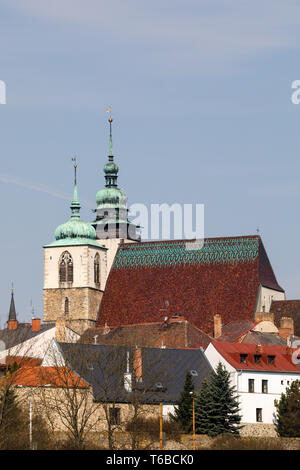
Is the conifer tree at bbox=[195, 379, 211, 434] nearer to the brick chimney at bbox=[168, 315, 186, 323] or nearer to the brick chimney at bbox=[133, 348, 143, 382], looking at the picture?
the brick chimney at bbox=[133, 348, 143, 382]

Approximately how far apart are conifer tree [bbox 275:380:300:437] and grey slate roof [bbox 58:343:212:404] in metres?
5.67

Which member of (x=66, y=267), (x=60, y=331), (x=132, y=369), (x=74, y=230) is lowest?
(x=132, y=369)

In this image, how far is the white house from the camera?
9131 centimetres

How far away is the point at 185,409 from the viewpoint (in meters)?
85.3

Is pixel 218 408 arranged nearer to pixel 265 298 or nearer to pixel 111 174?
pixel 265 298

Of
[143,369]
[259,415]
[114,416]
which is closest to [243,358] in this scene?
[259,415]

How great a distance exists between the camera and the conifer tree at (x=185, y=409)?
277 feet

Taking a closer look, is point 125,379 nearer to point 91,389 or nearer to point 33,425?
point 91,389

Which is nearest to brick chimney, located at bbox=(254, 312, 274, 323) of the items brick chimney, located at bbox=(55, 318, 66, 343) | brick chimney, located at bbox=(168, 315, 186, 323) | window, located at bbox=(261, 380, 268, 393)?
brick chimney, located at bbox=(168, 315, 186, 323)

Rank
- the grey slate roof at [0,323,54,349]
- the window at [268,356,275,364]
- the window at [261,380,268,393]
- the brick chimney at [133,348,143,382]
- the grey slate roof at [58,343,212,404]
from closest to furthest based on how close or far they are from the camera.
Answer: the grey slate roof at [58,343,212,404] < the brick chimney at [133,348,143,382] < the window at [261,380,268,393] < the window at [268,356,275,364] < the grey slate roof at [0,323,54,349]

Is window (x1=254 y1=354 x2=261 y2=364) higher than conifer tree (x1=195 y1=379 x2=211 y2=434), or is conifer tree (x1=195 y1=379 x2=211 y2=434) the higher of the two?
window (x1=254 y1=354 x2=261 y2=364)

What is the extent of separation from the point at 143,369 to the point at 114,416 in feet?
32.8

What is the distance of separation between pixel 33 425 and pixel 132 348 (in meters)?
16.6

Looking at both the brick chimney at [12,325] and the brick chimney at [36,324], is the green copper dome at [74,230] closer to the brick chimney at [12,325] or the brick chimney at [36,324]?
the brick chimney at [12,325]
